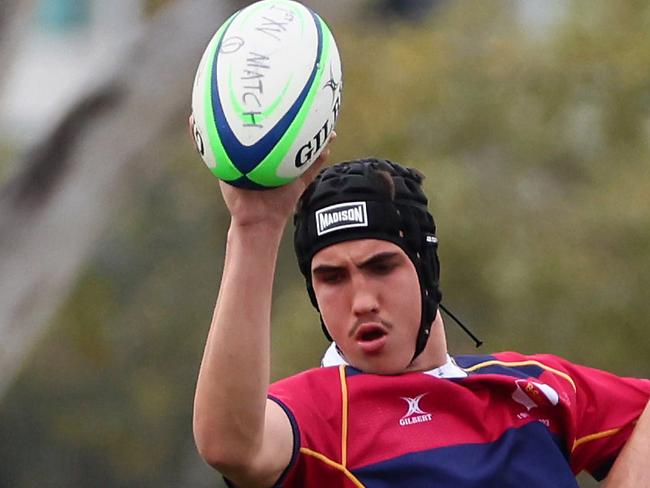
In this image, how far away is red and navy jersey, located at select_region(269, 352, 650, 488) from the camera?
4367 mm

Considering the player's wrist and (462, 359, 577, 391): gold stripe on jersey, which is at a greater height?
the player's wrist

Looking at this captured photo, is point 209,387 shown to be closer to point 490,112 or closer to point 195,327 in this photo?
point 490,112

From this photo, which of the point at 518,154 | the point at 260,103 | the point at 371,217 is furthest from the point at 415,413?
the point at 518,154

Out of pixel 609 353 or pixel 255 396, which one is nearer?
pixel 255 396

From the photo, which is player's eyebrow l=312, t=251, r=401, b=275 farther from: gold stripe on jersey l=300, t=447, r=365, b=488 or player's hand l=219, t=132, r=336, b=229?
player's hand l=219, t=132, r=336, b=229

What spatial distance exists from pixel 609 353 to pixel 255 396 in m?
11.6

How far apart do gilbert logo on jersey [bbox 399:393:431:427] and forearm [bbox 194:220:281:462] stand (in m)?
0.76

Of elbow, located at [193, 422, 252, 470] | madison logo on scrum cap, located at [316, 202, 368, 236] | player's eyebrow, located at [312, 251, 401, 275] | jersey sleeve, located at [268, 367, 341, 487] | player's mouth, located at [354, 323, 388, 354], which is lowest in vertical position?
jersey sleeve, located at [268, 367, 341, 487]

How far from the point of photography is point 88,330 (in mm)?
20906

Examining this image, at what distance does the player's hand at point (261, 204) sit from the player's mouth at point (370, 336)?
635mm

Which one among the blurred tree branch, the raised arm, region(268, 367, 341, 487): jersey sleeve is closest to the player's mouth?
region(268, 367, 341, 487): jersey sleeve

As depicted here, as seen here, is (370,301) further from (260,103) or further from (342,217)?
(260,103)

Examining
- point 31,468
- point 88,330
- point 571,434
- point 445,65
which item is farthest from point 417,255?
point 31,468

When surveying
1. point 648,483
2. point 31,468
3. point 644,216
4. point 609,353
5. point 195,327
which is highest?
point 648,483
